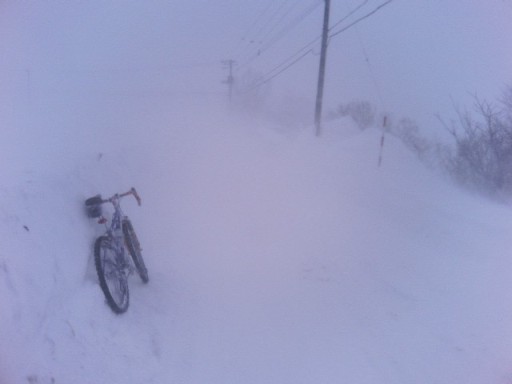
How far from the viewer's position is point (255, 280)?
5906 millimetres

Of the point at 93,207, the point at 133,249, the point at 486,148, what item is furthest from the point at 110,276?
the point at 486,148

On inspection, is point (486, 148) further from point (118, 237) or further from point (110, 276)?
point (110, 276)

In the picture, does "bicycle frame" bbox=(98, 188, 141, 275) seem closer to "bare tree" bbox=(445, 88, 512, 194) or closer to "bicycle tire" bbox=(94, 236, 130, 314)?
"bicycle tire" bbox=(94, 236, 130, 314)

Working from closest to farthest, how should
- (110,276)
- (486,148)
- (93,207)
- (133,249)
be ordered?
1. (110,276)
2. (93,207)
3. (133,249)
4. (486,148)

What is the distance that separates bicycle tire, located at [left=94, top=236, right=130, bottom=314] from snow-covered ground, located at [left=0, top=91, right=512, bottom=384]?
0.48ft

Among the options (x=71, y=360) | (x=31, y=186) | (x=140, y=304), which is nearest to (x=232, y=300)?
(x=140, y=304)

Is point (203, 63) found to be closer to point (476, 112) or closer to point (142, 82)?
point (142, 82)

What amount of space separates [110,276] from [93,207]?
4.05ft

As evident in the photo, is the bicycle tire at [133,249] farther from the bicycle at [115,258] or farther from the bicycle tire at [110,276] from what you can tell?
the bicycle tire at [110,276]

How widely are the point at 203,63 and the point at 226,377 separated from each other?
71.6 m

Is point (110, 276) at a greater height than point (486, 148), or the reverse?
point (486, 148)

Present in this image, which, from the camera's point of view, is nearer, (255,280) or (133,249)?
(133,249)

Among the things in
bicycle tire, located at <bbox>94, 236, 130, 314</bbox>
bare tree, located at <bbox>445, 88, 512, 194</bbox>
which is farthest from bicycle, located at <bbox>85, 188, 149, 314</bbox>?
bare tree, located at <bbox>445, 88, 512, 194</bbox>

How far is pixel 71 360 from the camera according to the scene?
313 cm
